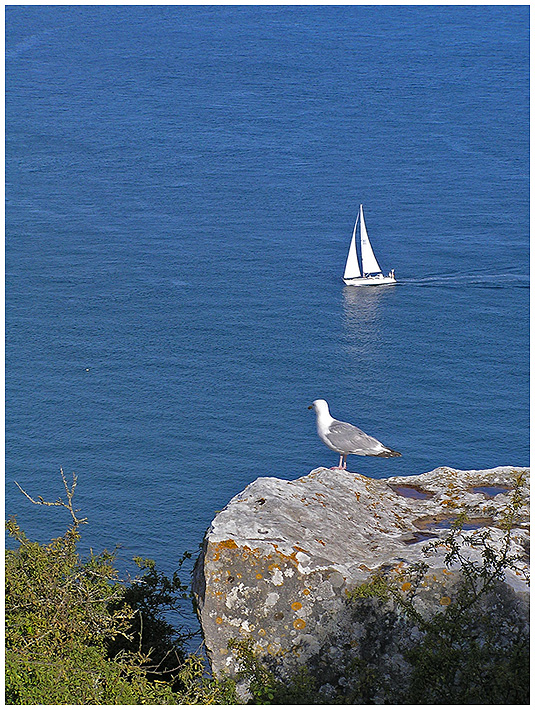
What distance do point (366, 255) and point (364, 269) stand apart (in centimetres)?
146

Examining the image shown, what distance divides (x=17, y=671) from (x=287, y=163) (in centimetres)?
8173

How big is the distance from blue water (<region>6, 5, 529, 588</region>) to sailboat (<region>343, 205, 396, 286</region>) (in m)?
0.99

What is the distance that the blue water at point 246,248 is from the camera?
56844 millimetres

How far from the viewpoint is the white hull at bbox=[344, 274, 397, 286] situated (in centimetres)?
7436

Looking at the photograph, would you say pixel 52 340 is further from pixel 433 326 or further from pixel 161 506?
pixel 433 326

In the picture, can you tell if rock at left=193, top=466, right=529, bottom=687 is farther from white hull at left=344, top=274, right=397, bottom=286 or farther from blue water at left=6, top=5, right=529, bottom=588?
white hull at left=344, top=274, right=397, bottom=286

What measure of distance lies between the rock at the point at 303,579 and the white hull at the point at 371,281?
6889 centimetres

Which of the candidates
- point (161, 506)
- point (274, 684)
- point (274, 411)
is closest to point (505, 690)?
point (274, 684)

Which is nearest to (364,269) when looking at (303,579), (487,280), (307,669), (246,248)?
(487,280)

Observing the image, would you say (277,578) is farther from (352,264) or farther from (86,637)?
(352,264)

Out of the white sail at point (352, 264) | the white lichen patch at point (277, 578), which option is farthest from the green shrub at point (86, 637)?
the white sail at point (352, 264)

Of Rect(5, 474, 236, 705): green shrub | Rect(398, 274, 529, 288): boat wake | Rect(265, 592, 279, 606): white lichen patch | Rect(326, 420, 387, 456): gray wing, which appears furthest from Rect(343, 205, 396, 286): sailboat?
Rect(265, 592, 279, 606): white lichen patch

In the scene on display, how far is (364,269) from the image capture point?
73.9 m

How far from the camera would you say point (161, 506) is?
5109 centimetres
